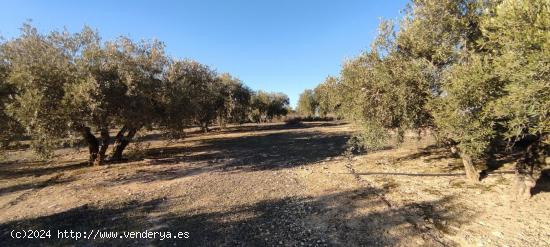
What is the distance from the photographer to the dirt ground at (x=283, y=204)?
9.55 meters

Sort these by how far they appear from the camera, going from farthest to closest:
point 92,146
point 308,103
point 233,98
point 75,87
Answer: point 308,103 < point 233,98 < point 92,146 < point 75,87

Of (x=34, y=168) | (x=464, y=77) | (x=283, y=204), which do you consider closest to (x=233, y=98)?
(x=34, y=168)

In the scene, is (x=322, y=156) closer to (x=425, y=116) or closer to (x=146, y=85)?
(x=425, y=116)

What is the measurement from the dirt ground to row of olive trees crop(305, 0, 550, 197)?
216cm

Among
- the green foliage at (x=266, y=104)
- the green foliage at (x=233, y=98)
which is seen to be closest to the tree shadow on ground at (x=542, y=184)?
the green foliage at (x=233, y=98)

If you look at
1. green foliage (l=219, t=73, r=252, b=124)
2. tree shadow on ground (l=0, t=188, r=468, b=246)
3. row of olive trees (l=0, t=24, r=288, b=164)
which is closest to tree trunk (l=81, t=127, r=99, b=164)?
row of olive trees (l=0, t=24, r=288, b=164)

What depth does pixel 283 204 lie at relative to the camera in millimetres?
12844

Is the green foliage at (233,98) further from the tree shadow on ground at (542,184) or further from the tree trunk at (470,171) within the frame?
the tree shadow on ground at (542,184)

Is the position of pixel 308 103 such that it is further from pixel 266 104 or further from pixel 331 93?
pixel 331 93

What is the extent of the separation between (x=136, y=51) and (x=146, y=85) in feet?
11.2

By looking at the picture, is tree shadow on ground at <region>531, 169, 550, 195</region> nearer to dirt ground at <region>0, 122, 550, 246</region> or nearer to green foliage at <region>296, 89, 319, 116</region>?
dirt ground at <region>0, 122, 550, 246</region>

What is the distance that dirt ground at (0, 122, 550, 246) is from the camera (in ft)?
31.3

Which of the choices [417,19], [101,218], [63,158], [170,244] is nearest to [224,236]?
[170,244]

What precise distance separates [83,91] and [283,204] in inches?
530
